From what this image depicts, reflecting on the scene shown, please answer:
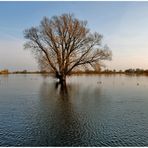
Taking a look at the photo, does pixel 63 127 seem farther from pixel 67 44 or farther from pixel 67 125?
pixel 67 44

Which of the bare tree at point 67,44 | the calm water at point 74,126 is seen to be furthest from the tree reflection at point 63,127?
the bare tree at point 67,44

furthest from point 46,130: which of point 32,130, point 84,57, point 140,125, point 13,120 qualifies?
point 84,57

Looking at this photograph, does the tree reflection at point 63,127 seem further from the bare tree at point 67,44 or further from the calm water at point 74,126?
the bare tree at point 67,44

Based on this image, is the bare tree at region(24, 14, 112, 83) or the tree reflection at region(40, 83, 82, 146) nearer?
the tree reflection at region(40, 83, 82, 146)

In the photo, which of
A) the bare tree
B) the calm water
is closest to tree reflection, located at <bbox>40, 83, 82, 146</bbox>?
the calm water

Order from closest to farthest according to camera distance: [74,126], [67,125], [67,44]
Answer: [74,126] < [67,125] < [67,44]

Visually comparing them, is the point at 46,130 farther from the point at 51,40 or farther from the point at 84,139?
the point at 51,40

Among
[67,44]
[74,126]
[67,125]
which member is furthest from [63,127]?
[67,44]

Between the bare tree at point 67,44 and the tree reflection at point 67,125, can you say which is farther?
the bare tree at point 67,44

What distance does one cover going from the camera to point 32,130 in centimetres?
757

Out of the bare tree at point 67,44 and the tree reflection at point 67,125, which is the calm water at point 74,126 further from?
the bare tree at point 67,44

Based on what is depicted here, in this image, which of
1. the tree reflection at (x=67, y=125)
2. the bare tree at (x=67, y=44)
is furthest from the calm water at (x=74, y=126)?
the bare tree at (x=67, y=44)

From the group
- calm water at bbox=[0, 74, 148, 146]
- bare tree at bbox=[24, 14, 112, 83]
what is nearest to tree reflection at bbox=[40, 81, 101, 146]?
calm water at bbox=[0, 74, 148, 146]

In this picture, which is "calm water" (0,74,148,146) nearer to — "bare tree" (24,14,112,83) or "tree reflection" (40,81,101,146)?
"tree reflection" (40,81,101,146)
